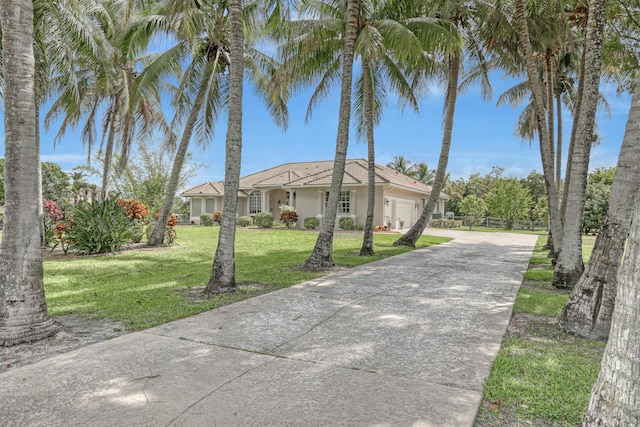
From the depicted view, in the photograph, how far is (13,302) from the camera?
408 cm

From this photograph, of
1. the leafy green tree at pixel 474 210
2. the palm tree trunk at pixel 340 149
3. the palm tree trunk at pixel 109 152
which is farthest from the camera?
the leafy green tree at pixel 474 210

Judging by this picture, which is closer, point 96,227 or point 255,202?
point 96,227

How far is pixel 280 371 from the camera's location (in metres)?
3.42

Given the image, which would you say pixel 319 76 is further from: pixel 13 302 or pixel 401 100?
pixel 13 302

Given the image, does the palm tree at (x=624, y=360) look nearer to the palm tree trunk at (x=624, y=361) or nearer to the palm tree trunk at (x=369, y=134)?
the palm tree trunk at (x=624, y=361)

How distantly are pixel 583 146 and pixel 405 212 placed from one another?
21.7 meters

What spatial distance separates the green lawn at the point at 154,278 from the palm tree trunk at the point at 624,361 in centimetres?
452

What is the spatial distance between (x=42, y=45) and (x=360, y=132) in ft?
33.6

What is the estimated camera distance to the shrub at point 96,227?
11477 millimetres

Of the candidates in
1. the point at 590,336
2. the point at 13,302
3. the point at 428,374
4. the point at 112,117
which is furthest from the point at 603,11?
the point at 112,117

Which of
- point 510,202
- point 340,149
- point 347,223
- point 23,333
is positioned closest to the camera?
point 23,333

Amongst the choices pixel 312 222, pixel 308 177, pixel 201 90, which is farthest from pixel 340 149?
pixel 308 177

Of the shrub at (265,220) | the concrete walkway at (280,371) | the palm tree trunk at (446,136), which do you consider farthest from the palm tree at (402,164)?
the concrete walkway at (280,371)

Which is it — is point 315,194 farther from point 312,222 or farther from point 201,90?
point 201,90
